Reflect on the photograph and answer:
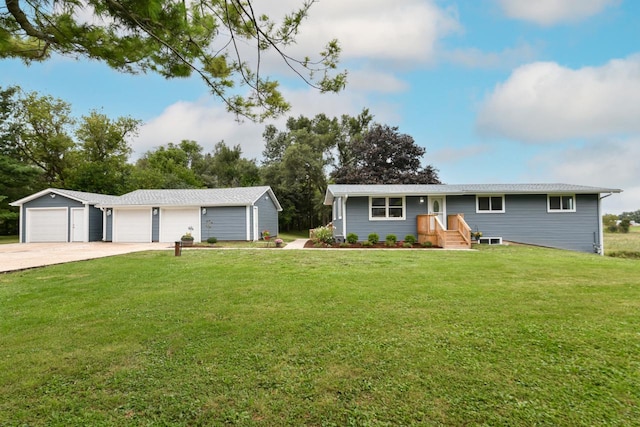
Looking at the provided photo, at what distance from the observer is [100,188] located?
26.0m

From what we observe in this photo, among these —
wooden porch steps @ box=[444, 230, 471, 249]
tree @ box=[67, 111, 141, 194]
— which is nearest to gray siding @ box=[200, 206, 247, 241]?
wooden porch steps @ box=[444, 230, 471, 249]

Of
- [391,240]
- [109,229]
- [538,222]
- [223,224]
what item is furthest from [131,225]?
[538,222]

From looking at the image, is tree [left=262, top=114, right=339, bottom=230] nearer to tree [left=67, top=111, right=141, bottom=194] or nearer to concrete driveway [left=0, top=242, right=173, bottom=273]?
tree [left=67, top=111, right=141, bottom=194]

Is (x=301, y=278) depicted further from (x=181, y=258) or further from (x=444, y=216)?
(x=444, y=216)

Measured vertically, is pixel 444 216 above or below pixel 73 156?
below

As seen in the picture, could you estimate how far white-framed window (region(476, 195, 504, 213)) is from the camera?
47.3 ft

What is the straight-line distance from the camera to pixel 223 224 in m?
17.0

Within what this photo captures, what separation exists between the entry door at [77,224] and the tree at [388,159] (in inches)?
723

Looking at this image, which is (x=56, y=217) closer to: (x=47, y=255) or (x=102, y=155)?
(x=47, y=255)

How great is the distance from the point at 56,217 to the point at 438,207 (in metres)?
20.9

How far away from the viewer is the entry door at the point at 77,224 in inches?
688

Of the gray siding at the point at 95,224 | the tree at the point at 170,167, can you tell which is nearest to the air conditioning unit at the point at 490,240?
the gray siding at the point at 95,224

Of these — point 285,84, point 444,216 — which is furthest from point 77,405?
point 444,216

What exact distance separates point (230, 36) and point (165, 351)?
3.47m
